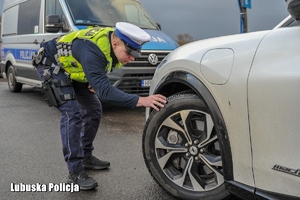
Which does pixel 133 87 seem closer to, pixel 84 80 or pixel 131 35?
pixel 84 80

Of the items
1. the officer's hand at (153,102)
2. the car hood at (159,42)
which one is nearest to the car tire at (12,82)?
the car hood at (159,42)

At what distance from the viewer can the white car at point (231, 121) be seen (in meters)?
1.82

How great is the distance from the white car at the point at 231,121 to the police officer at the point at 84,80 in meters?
0.25

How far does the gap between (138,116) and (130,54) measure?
10.5ft

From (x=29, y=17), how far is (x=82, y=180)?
533 centimetres

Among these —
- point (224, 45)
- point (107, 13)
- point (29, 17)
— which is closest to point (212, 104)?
point (224, 45)

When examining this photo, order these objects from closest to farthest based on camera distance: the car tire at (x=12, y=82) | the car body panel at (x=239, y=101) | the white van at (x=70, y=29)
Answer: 1. the car body panel at (x=239, y=101)
2. the white van at (x=70, y=29)
3. the car tire at (x=12, y=82)

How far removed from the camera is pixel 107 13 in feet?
20.2

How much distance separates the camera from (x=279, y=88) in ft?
5.94

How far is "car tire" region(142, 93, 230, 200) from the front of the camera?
7.60 ft

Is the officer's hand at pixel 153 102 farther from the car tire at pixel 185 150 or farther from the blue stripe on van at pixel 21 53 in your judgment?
the blue stripe on van at pixel 21 53

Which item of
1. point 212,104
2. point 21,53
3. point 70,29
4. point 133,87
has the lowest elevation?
point 133,87

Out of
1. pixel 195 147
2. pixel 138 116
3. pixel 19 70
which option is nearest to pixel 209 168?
pixel 195 147

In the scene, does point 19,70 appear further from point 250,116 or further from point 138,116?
point 250,116
